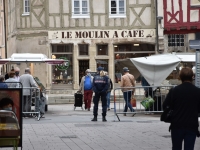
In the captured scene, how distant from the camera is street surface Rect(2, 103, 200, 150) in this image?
12.5m

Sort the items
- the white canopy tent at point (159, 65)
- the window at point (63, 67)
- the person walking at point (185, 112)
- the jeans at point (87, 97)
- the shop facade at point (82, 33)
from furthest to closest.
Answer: the window at point (63, 67), the shop facade at point (82, 33), the jeans at point (87, 97), the white canopy tent at point (159, 65), the person walking at point (185, 112)

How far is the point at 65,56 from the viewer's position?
34406mm

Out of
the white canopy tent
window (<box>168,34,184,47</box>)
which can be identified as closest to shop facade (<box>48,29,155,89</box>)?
window (<box>168,34,184,47</box>)

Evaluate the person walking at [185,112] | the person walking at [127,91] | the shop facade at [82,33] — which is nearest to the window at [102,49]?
the shop facade at [82,33]

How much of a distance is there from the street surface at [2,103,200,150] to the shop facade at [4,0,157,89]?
47.4 feet

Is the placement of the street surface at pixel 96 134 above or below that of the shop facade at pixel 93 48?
below

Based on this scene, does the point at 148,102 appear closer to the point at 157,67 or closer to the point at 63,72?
the point at 157,67

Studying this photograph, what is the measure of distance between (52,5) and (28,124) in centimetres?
1679

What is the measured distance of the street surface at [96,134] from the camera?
12.5m

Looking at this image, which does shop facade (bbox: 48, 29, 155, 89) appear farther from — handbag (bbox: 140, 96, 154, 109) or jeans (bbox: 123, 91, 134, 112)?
handbag (bbox: 140, 96, 154, 109)

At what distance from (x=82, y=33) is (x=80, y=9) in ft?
4.19

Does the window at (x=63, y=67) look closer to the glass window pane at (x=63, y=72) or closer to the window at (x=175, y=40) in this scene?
the glass window pane at (x=63, y=72)

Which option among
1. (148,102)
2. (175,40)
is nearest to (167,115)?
(148,102)

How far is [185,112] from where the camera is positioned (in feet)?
28.4
